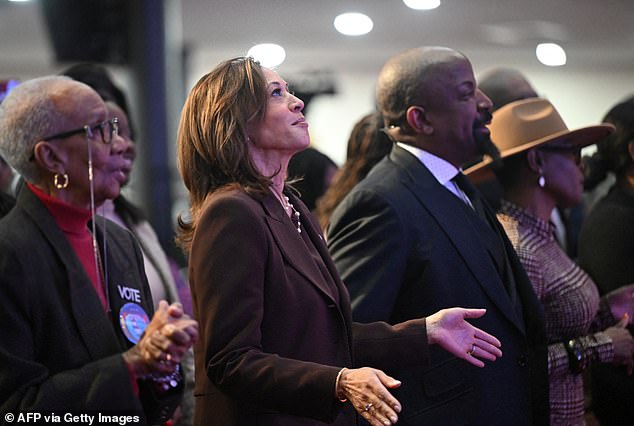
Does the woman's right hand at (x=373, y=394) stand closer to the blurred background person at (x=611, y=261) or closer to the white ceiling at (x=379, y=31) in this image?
the blurred background person at (x=611, y=261)

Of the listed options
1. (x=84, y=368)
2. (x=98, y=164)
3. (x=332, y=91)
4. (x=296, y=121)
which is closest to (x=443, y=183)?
(x=296, y=121)

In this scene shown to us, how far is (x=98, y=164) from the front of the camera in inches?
83.5

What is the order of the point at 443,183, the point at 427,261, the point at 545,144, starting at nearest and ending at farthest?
the point at 427,261
the point at 443,183
the point at 545,144

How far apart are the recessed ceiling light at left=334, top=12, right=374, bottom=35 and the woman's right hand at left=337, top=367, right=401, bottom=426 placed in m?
6.71

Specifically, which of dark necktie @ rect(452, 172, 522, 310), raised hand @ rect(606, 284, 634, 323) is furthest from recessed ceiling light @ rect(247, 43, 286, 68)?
dark necktie @ rect(452, 172, 522, 310)

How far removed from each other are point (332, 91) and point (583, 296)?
722cm

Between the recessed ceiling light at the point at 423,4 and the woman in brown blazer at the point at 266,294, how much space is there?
4961 mm

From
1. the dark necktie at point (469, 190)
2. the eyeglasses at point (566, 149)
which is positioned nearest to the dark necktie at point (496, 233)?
the dark necktie at point (469, 190)

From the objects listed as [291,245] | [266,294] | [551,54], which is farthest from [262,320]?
[551,54]

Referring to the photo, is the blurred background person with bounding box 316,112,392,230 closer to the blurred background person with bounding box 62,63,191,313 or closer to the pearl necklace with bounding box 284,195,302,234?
the blurred background person with bounding box 62,63,191,313

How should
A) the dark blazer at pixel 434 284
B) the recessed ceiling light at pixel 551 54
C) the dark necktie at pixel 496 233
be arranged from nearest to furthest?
the dark blazer at pixel 434 284
the dark necktie at pixel 496 233
the recessed ceiling light at pixel 551 54

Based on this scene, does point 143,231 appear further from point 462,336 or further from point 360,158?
point 462,336

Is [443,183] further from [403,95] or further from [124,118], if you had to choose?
[124,118]

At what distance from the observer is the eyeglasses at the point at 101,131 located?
2094 mm
